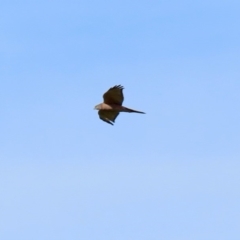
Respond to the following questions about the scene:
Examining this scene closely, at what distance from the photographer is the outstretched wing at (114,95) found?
217ft

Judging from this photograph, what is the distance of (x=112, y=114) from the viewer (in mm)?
68062

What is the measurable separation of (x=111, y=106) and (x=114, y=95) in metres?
0.93

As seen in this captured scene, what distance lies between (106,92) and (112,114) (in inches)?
75.7

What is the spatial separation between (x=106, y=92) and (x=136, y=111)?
5.95 feet

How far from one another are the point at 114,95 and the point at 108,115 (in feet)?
6.84

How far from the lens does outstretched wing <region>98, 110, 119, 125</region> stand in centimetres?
6800

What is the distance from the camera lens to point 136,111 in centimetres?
6694

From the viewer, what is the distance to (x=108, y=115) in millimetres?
68188

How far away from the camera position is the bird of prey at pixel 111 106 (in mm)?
66125

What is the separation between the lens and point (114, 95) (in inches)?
2613

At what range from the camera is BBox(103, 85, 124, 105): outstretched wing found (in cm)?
6600

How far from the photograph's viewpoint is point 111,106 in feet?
220

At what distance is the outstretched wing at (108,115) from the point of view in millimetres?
68000

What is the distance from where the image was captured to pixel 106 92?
Result: 66.5 metres
